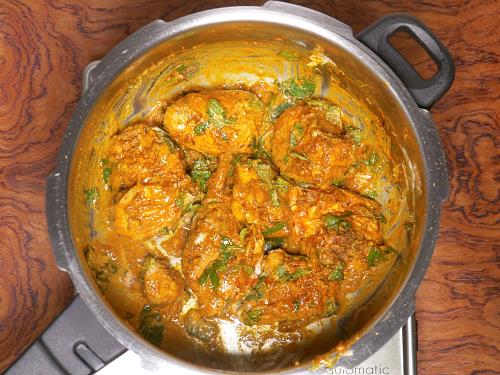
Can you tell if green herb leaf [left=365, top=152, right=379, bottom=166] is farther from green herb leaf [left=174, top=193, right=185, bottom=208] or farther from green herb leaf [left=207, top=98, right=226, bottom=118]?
green herb leaf [left=174, top=193, right=185, bottom=208]

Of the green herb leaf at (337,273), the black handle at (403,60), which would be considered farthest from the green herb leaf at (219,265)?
the black handle at (403,60)

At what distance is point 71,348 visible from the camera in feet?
4.65

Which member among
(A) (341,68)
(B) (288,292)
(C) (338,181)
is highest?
(A) (341,68)

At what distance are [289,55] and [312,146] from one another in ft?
1.02

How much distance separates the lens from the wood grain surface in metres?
1.86

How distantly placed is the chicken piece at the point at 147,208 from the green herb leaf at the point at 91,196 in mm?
80

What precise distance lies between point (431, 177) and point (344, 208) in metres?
0.32

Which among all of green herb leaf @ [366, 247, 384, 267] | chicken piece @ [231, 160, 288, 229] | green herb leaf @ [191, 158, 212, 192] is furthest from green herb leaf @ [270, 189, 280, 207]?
Answer: green herb leaf @ [366, 247, 384, 267]

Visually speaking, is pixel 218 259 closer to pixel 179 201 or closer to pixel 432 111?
pixel 179 201

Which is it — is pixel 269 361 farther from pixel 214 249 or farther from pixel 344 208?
pixel 344 208

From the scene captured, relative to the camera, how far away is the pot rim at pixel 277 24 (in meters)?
1.38

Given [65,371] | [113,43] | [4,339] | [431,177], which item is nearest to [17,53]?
[113,43]

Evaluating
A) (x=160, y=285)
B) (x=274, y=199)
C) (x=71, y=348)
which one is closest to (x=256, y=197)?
(x=274, y=199)

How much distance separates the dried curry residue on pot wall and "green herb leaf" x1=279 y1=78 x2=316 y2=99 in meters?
0.03
